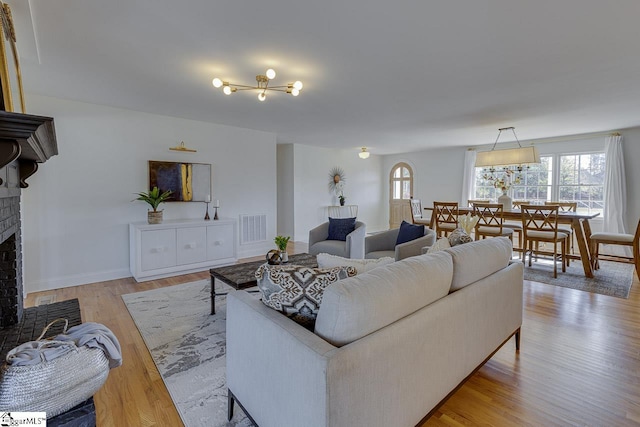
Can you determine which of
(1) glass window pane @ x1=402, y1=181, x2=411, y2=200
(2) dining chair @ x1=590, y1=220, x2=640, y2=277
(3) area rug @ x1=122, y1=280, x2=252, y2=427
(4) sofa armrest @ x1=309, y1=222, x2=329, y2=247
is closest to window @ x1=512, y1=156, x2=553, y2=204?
(2) dining chair @ x1=590, y1=220, x2=640, y2=277

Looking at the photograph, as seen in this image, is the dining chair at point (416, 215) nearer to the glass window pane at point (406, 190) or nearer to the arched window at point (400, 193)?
the arched window at point (400, 193)

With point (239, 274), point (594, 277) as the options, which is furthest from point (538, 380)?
point (594, 277)

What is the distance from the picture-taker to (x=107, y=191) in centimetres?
419

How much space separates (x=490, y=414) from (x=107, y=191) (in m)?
4.75

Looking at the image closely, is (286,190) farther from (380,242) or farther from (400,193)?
(380,242)

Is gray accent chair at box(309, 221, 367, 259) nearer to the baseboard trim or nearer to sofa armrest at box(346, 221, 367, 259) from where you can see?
sofa armrest at box(346, 221, 367, 259)

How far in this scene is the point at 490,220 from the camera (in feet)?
17.1

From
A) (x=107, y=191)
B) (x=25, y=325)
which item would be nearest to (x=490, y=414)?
(x=25, y=325)

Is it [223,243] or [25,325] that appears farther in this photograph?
[223,243]

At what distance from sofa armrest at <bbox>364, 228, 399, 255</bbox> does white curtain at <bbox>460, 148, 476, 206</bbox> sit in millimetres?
4391

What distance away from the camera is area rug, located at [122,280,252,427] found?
1.75 m

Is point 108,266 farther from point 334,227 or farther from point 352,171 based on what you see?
point 352,171

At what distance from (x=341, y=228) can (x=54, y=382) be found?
138 inches

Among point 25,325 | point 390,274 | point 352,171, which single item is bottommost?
point 25,325
